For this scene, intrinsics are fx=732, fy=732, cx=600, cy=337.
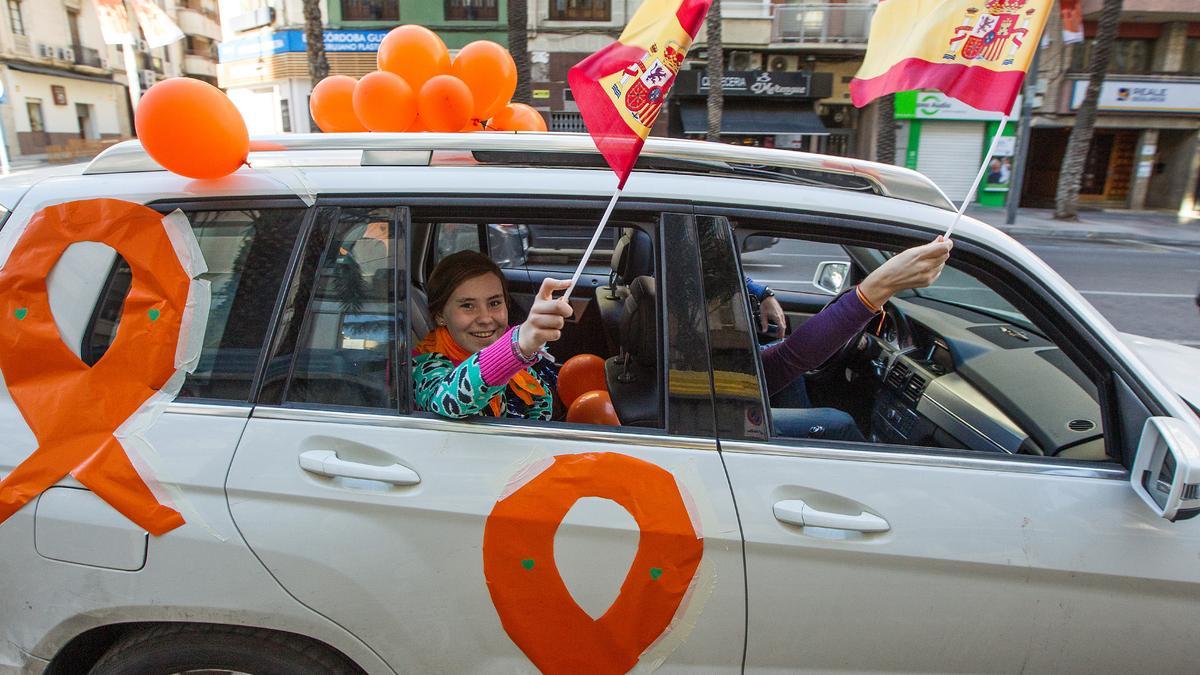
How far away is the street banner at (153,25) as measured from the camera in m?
4.24

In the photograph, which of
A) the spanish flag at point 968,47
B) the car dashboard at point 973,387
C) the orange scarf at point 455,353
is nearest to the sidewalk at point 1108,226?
the car dashboard at point 973,387

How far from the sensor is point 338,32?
74.5 feet

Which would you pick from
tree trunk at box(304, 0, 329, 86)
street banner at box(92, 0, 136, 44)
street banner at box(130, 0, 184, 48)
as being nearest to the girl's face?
street banner at box(130, 0, 184, 48)

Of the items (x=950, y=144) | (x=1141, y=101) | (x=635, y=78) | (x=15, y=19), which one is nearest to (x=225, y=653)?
(x=635, y=78)

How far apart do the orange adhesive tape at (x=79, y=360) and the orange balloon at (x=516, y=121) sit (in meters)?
1.85

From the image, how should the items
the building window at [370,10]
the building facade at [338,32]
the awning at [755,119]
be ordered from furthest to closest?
the building window at [370,10] < the building facade at [338,32] < the awning at [755,119]

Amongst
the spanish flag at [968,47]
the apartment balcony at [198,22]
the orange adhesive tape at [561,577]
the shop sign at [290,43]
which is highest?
the apartment balcony at [198,22]

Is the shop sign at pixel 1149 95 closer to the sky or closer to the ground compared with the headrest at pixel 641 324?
closer to the sky

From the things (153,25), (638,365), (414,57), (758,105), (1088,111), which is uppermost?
(758,105)

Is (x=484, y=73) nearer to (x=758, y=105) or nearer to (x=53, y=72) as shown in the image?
(x=758, y=105)

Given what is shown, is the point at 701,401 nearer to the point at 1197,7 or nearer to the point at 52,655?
the point at 52,655

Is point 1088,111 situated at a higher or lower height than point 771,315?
higher

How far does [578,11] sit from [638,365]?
2312 cm

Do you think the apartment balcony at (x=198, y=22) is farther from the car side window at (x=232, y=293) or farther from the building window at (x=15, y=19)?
the car side window at (x=232, y=293)
